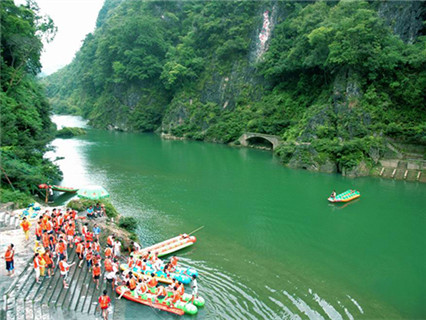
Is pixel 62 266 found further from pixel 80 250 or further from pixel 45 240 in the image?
pixel 45 240

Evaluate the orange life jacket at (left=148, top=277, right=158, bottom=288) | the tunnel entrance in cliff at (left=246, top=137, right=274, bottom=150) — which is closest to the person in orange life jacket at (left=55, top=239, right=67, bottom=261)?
the orange life jacket at (left=148, top=277, right=158, bottom=288)

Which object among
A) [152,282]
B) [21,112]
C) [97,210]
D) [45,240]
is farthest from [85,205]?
[21,112]

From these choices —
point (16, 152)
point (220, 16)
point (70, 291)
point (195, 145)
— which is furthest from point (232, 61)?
point (70, 291)

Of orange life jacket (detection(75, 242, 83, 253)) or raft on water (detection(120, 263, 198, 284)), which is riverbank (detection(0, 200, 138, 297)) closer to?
orange life jacket (detection(75, 242, 83, 253))

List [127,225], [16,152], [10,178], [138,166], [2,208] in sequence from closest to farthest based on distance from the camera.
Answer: [2,208] → [127,225] → [10,178] → [16,152] → [138,166]

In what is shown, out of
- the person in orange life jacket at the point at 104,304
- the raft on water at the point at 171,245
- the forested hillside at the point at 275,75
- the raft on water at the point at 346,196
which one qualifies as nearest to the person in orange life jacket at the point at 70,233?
the raft on water at the point at 171,245

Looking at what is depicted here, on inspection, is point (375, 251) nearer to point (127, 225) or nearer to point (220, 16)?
point (127, 225)
